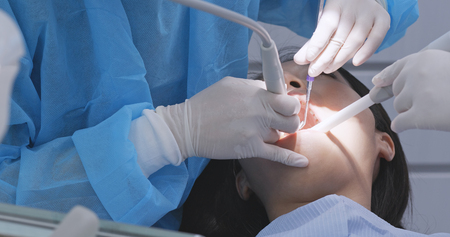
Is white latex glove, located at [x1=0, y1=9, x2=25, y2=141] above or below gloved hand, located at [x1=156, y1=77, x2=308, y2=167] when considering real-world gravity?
above

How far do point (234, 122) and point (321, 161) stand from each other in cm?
30

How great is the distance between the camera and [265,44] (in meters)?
0.89

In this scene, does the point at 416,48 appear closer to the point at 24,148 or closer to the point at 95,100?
the point at 95,100

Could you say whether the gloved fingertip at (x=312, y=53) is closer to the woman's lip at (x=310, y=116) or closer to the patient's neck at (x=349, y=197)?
the woman's lip at (x=310, y=116)

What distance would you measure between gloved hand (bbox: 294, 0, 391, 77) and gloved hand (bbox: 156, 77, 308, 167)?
0.59 feet

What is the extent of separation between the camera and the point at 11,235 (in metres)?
0.46

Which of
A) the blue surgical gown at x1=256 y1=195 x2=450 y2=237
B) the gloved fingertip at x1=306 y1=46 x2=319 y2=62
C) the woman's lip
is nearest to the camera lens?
the blue surgical gown at x1=256 y1=195 x2=450 y2=237

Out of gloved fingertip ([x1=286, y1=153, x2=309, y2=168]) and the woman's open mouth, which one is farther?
the woman's open mouth

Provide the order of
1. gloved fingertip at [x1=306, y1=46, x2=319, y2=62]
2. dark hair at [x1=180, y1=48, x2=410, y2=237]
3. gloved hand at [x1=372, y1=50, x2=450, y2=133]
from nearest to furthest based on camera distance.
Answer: gloved hand at [x1=372, y1=50, x2=450, y2=133] < gloved fingertip at [x1=306, y1=46, x2=319, y2=62] < dark hair at [x1=180, y1=48, x2=410, y2=237]

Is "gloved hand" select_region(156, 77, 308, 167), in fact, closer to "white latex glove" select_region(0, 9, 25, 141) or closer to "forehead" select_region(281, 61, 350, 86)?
"forehead" select_region(281, 61, 350, 86)

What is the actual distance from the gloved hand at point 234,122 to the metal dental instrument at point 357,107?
0.10 m

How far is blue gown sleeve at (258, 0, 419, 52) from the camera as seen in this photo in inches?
57.5

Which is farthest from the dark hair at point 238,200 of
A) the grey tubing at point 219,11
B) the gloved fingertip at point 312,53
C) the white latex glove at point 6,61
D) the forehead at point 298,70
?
the white latex glove at point 6,61

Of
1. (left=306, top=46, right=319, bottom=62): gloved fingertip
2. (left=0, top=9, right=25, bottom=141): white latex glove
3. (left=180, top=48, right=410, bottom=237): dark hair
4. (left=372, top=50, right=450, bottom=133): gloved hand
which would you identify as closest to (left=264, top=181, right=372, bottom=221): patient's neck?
(left=180, top=48, right=410, bottom=237): dark hair
